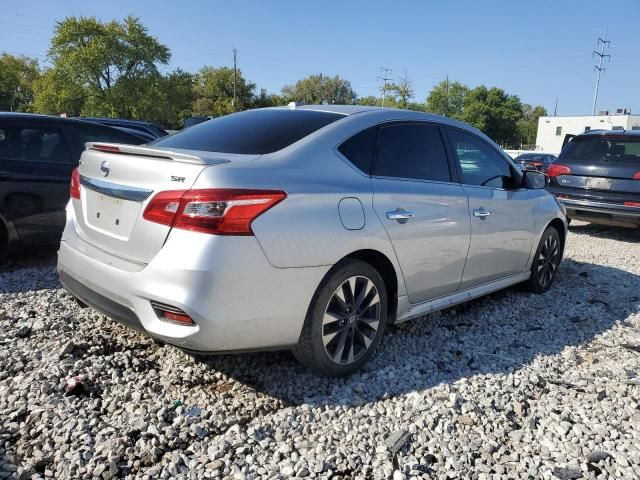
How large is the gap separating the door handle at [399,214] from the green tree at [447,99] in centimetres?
8204

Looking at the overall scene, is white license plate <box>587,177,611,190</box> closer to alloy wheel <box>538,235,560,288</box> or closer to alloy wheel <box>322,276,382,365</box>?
alloy wheel <box>538,235,560,288</box>

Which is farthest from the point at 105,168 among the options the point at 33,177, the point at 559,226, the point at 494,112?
the point at 494,112

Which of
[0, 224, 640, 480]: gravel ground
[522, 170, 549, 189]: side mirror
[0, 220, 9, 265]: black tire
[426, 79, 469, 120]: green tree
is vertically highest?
[426, 79, 469, 120]: green tree

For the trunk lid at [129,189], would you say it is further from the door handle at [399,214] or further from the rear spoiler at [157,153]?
the door handle at [399,214]

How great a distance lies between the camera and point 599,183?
26.6ft

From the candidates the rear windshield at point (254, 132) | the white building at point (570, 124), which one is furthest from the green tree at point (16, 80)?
the rear windshield at point (254, 132)

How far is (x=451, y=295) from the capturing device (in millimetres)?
3791

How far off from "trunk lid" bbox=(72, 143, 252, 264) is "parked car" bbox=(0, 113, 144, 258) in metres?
2.15

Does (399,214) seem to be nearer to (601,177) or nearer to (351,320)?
(351,320)

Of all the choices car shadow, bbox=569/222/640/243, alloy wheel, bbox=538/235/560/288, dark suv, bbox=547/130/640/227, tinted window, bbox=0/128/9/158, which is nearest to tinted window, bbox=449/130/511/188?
alloy wheel, bbox=538/235/560/288

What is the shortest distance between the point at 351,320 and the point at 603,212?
6.62 metres

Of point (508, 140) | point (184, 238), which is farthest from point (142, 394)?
point (508, 140)

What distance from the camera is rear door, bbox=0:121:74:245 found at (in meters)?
4.70

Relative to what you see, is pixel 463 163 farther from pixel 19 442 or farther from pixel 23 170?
pixel 23 170
